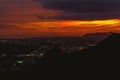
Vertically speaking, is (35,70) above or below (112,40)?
below

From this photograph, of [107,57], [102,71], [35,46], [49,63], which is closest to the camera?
[102,71]

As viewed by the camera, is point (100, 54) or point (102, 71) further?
point (100, 54)

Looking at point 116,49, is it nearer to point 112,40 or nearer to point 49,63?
point 112,40

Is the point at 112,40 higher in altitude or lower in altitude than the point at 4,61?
higher

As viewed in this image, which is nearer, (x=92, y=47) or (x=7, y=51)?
(x=92, y=47)

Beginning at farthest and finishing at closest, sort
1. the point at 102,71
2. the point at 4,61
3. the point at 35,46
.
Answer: the point at 35,46, the point at 4,61, the point at 102,71

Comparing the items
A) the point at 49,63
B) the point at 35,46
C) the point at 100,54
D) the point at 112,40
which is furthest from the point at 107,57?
the point at 35,46

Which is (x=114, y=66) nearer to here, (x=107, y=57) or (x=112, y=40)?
(x=107, y=57)

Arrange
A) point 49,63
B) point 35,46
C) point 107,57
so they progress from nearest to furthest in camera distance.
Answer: point 107,57 < point 49,63 < point 35,46

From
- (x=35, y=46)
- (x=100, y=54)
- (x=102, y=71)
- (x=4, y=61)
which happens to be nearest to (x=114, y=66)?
(x=102, y=71)
